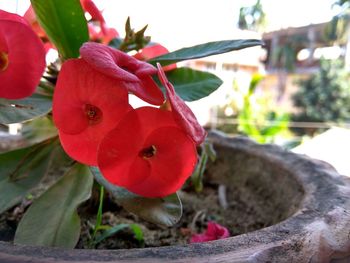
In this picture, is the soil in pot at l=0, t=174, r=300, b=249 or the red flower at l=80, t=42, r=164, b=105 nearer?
the red flower at l=80, t=42, r=164, b=105

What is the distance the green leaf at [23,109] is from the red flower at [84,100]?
67mm

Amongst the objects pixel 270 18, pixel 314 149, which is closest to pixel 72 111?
pixel 314 149

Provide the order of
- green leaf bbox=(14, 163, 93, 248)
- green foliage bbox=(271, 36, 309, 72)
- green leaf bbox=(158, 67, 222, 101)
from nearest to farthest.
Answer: green leaf bbox=(14, 163, 93, 248) < green leaf bbox=(158, 67, 222, 101) < green foliage bbox=(271, 36, 309, 72)

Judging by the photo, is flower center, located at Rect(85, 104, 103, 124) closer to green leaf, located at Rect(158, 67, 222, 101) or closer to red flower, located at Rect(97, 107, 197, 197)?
red flower, located at Rect(97, 107, 197, 197)

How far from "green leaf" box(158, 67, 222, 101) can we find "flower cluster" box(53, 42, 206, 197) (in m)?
0.14

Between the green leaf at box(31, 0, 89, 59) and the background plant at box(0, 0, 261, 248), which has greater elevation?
the green leaf at box(31, 0, 89, 59)

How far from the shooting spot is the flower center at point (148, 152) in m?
0.34

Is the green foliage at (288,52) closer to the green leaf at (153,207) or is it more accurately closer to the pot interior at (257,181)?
the pot interior at (257,181)

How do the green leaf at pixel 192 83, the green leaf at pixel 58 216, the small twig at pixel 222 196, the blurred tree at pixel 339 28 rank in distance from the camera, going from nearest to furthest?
the green leaf at pixel 58 216 < the green leaf at pixel 192 83 < the small twig at pixel 222 196 < the blurred tree at pixel 339 28

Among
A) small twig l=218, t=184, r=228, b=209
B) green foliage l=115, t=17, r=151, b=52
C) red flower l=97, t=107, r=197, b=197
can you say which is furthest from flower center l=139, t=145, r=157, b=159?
small twig l=218, t=184, r=228, b=209

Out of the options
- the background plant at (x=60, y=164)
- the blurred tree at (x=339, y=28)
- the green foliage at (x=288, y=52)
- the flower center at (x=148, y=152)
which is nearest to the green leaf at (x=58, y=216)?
the background plant at (x=60, y=164)

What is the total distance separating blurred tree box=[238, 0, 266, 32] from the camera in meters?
16.7

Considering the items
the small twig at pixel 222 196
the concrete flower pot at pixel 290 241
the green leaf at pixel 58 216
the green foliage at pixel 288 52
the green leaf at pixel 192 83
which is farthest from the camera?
the green foliage at pixel 288 52

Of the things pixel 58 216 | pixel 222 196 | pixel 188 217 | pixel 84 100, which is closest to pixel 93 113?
pixel 84 100
